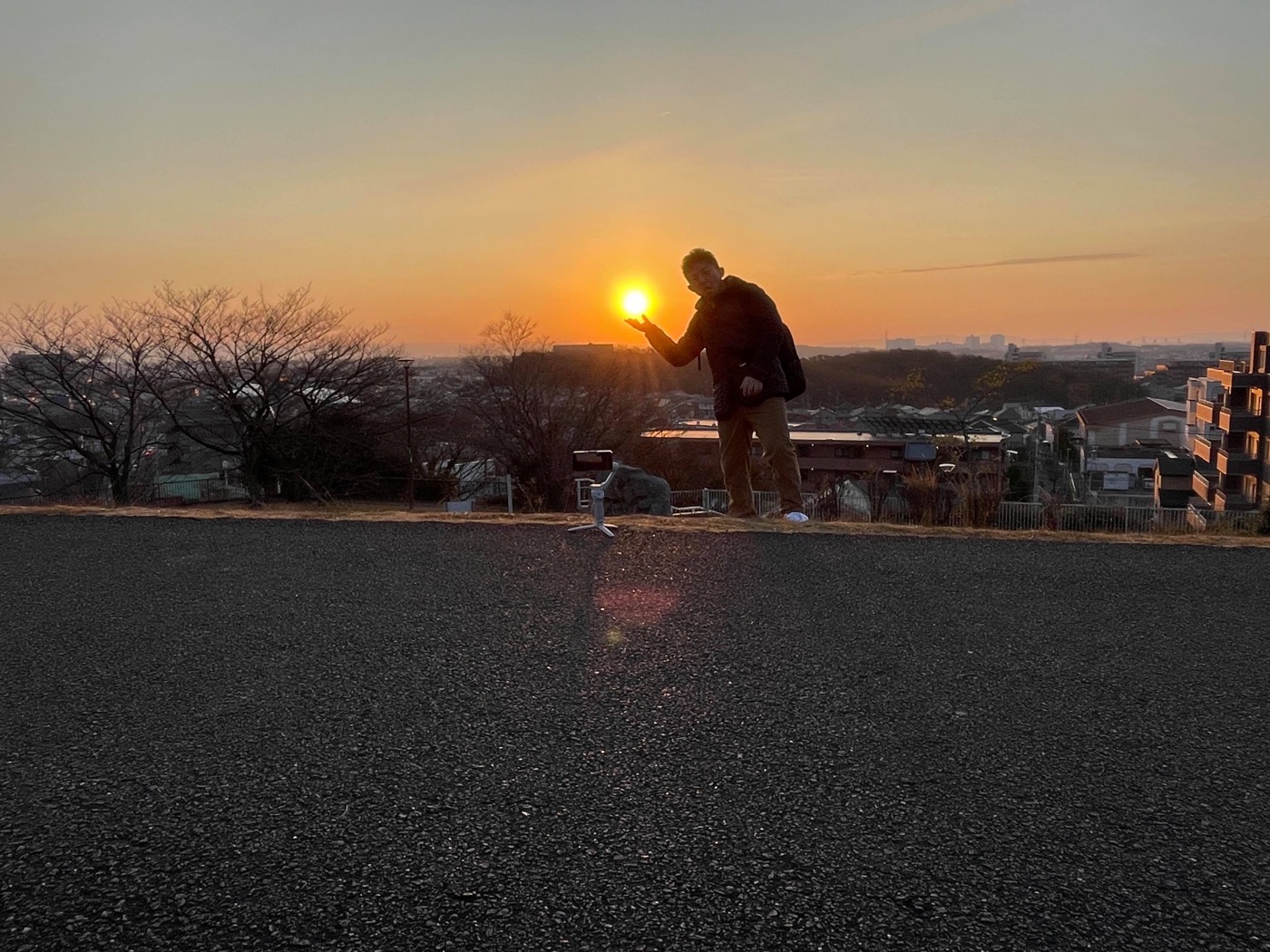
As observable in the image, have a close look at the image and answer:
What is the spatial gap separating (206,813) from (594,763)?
781 millimetres

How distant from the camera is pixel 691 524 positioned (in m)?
4.71

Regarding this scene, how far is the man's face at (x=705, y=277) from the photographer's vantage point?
520 centimetres

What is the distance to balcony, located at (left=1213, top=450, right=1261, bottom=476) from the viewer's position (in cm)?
2232

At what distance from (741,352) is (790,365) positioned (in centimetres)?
34

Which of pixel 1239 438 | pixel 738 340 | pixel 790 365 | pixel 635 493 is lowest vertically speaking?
pixel 1239 438

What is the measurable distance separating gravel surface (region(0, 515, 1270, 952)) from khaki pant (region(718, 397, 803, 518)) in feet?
5.84

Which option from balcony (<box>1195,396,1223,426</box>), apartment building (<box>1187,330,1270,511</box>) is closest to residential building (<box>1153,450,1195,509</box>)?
apartment building (<box>1187,330,1270,511</box>)

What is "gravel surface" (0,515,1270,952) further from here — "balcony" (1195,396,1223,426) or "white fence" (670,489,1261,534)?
"balcony" (1195,396,1223,426)

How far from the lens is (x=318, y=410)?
16.4 m

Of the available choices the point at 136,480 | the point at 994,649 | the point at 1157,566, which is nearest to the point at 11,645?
the point at 994,649

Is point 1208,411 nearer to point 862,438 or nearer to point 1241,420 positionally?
point 1241,420

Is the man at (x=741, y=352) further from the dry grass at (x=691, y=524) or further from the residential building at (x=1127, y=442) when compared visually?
the residential building at (x=1127, y=442)

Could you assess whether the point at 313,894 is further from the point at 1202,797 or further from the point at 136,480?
the point at 136,480

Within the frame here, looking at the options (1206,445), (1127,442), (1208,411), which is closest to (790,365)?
(1206,445)
